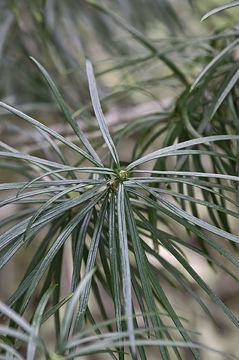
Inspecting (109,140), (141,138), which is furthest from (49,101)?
(109,140)

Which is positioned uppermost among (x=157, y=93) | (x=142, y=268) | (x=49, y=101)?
(x=157, y=93)

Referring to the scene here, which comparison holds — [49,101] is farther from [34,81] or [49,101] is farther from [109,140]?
[109,140]

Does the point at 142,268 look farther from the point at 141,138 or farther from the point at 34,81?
the point at 34,81

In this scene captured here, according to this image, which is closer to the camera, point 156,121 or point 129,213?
point 129,213

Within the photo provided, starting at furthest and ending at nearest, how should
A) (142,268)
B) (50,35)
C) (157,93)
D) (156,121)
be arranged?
(157,93)
(50,35)
(156,121)
(142,268)

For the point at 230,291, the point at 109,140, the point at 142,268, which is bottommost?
the point at 230,291

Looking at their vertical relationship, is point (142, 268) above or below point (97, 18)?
below

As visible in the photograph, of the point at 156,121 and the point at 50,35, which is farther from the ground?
the point at 50,35

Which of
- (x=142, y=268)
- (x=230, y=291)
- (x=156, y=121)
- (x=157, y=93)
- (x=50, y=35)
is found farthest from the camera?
(x=157, y=93)

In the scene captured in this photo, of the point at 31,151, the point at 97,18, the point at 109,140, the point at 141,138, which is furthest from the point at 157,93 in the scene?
the point at 109,140
